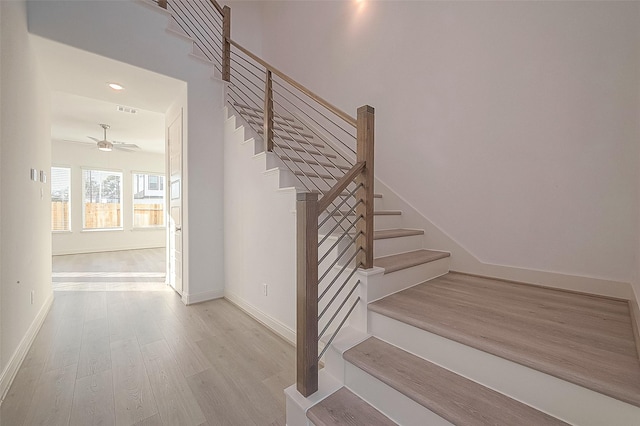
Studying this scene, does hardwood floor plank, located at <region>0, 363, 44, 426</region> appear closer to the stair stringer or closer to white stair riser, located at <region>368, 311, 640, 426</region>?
the stair stringer

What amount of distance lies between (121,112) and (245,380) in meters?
5.07

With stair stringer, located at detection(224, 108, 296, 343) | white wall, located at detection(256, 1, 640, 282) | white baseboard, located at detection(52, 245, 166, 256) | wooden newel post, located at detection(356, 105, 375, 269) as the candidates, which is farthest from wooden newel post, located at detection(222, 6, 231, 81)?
white baseboard, located at detection(52, 245, 166, 256)

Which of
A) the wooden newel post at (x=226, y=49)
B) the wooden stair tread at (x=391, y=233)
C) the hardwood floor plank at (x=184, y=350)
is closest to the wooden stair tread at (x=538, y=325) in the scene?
the wooden stair tread at (x=391, y=233)

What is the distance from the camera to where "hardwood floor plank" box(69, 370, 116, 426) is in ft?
4.61

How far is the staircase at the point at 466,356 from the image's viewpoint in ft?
3.25

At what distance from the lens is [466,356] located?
1.23m

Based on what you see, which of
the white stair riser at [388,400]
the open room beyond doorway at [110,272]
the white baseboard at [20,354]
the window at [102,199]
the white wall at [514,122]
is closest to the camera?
the white stair riser at [388,400]

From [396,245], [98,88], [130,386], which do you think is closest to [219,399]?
[130,386]

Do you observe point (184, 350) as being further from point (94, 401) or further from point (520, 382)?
point (520, 382)

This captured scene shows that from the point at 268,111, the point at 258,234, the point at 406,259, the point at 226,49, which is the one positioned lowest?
the point at 406,259

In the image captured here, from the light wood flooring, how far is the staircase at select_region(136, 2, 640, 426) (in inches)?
18.4

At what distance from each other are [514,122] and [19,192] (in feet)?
13.1

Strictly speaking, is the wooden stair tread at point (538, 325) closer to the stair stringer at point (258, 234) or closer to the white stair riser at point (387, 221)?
the white stair riser at point (387, 221)

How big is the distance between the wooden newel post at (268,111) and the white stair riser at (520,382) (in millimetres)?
1910
